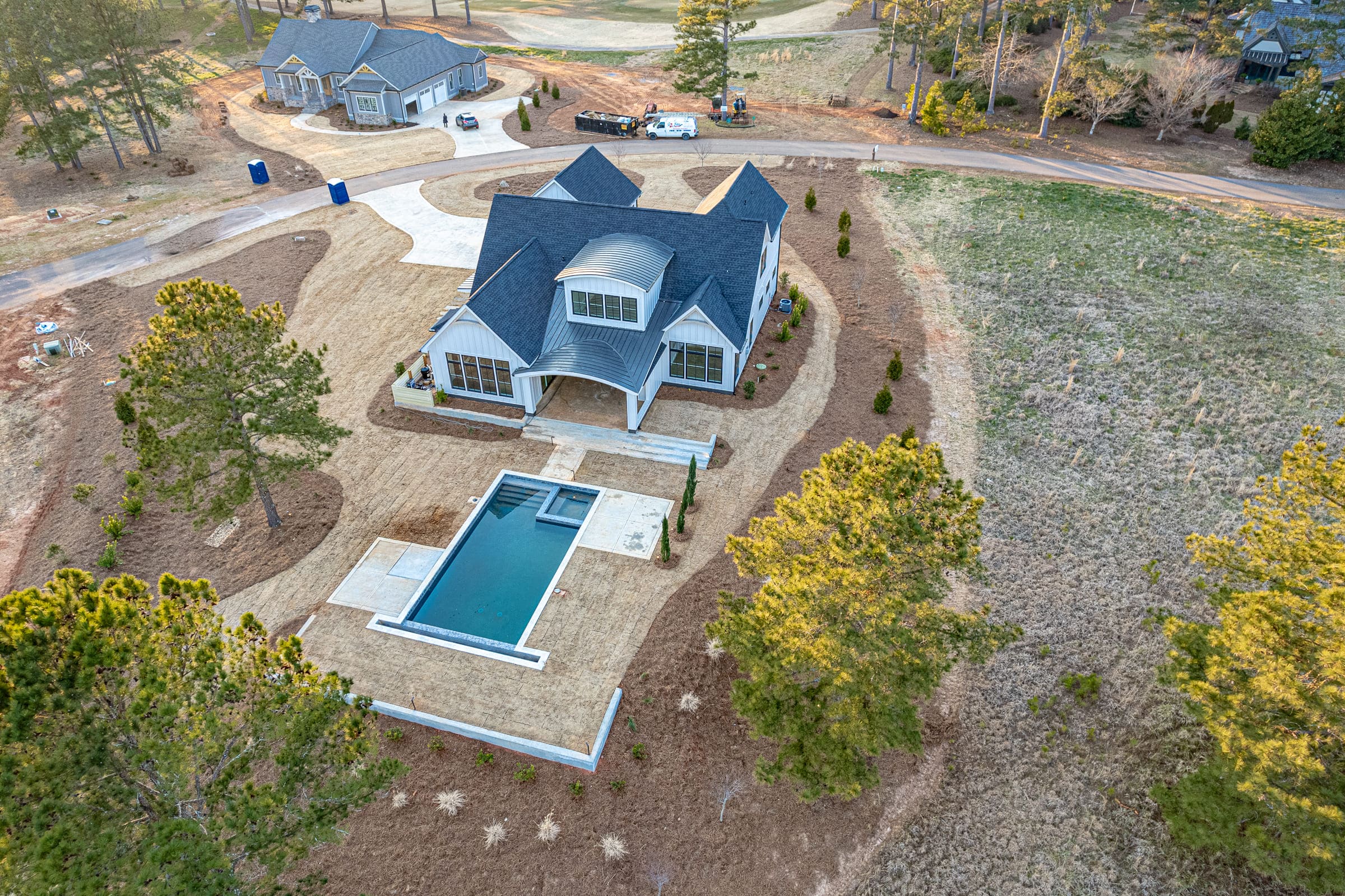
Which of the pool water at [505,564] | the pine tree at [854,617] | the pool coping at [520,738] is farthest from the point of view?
the pool water at [505,564]

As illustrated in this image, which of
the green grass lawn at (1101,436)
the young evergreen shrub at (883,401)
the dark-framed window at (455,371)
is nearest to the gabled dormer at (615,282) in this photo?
the dark-framed window at (455,371)

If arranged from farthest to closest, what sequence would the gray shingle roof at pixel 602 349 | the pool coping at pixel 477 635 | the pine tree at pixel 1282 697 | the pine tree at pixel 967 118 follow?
the pine tree at pixel 967 118 < the gray shingle roof at pixel 602 349 < the pool coping at pixel 477 635 < the pine tree at pixel 1282 697

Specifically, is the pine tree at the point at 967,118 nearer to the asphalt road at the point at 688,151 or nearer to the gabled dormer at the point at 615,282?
the asphalt road at the point at 688,151

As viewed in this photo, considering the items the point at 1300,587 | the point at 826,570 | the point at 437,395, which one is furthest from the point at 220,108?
the point at 1300,587

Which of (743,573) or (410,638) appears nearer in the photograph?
(743,573)

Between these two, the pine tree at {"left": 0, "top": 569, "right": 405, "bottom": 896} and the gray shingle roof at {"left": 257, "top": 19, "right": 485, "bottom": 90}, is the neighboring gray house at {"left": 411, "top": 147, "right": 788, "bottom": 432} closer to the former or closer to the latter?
the pine tree at {"left": 0, "top": 569, "right": 405, "bottom": 896}

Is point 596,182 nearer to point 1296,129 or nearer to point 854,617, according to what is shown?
point 854,617

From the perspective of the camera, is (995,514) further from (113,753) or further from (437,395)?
(113,753)
